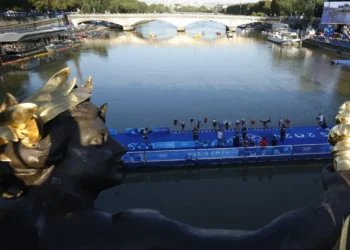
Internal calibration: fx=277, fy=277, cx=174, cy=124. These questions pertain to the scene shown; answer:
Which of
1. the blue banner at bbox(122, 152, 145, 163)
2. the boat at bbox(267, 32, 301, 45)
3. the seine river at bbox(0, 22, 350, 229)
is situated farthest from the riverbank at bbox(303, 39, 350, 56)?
the blue banner at bbox(122, 152, 145, 163)

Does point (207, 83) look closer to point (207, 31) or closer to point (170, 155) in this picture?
point (170, 155)

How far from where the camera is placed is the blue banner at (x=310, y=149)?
13797mm

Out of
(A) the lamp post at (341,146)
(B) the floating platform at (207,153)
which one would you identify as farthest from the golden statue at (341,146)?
(B) the floating platform at (207,153)

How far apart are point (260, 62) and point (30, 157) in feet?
138

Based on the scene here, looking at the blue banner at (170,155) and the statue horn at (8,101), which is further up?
the statue horn at (8,101)

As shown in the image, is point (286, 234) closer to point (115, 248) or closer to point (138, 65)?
point (115, 248)

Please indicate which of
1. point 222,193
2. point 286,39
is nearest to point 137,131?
point 222,193

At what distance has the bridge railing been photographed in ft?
44.8

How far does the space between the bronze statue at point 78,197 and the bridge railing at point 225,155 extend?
11.6m

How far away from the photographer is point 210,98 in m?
25.1

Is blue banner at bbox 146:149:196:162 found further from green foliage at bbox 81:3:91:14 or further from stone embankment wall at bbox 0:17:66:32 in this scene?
green foliage at bbox 81:3:91:14

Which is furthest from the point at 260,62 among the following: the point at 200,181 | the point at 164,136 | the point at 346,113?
the point at 346,113

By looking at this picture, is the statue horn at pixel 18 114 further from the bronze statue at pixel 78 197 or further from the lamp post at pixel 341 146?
the lamp post at pixel 341 146

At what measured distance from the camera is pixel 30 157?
1.83 m
